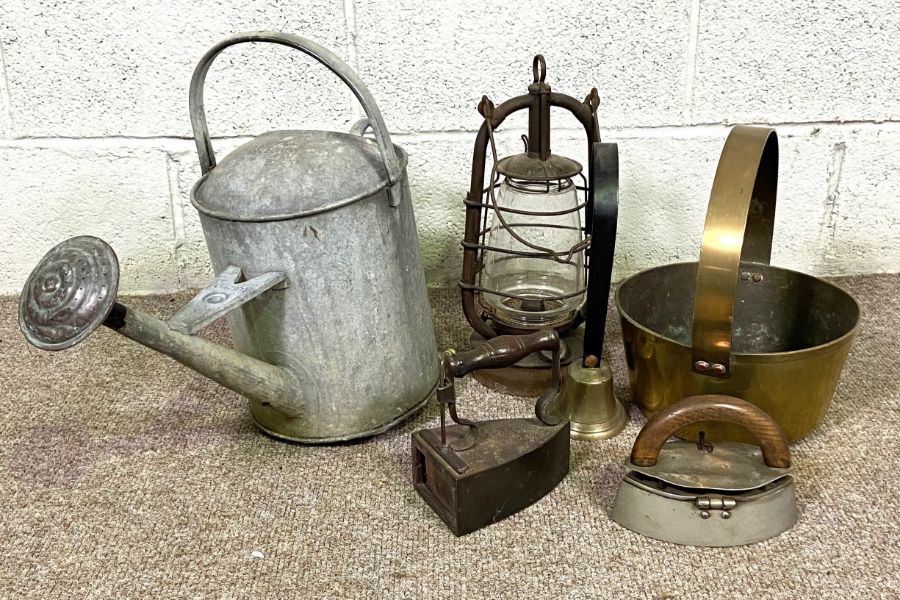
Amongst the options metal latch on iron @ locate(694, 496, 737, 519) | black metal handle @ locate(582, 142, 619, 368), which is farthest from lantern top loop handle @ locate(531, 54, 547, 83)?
metal latch on iron @ locate(694, 496, 737, 519)

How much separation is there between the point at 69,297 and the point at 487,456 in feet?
1.67

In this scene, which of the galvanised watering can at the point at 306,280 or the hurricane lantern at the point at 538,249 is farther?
the hurricane lantern at the point at 538,249

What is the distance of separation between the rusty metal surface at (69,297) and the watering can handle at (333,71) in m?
0.28

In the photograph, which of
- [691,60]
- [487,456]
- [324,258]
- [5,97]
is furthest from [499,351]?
[5,97]

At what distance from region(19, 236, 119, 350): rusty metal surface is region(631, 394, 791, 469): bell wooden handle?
63 cm

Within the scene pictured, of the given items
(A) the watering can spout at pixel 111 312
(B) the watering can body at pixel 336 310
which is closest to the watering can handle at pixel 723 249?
(B) the watering can body at pixel 336 310

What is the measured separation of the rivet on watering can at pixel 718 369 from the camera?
42.3 inches

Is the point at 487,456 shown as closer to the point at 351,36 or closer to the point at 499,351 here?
the point at 499,351

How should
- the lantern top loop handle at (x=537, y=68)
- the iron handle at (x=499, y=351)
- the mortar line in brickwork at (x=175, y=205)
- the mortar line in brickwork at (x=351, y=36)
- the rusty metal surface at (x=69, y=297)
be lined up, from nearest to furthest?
the rusty metal surface at (x=69, y=297) → the iron handle at (x=499, y=351) → the lantern top loop handle at (x=537, y=68) → the mortar line in brickwork at (x=351, y=36) → the mortar line in brickwork at (x=175, y=205)

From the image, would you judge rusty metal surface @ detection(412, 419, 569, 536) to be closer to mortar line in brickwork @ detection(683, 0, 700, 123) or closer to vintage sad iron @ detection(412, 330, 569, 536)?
vintage sad iron @ detection(412, 330, 569, 536)

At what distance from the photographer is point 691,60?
1.62 meters

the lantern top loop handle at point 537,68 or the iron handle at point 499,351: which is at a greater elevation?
the lantern top loop handle at point 537,68

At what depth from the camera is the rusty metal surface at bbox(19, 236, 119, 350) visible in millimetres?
1000

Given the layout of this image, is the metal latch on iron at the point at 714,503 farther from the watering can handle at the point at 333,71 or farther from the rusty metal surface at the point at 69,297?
the rusty metal surface at the point at 69,297
